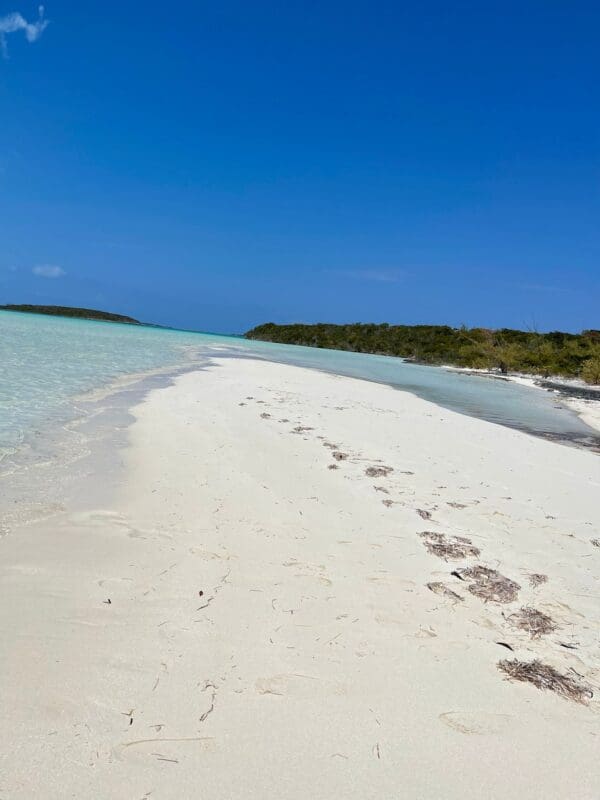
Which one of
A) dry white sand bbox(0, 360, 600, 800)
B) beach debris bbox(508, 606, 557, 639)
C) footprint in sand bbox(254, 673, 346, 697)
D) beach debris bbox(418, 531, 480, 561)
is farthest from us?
beach debris bbox(418, 531, 480, 561)

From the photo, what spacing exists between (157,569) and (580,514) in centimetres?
393

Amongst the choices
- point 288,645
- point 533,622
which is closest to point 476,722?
point 288,645

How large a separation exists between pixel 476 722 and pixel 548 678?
53cm

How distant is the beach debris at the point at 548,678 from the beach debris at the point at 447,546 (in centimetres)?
113

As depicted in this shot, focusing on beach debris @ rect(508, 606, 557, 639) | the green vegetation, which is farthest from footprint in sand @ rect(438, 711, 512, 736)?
the green vegetation

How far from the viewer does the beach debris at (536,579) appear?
3.13 meters

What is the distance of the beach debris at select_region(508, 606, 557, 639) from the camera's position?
262 centimetres

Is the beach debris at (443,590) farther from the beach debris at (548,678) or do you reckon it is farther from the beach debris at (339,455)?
the beach debris at (339,455)

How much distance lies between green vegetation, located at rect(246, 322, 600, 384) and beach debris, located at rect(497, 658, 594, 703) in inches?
1253

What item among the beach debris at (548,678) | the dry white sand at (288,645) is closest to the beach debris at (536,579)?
the dry white sand at (288,645)

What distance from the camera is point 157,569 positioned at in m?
2.95

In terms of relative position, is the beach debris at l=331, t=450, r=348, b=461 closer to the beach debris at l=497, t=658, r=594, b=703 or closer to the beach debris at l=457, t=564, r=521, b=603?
the beach debris at l=457, t=564, r=521, b=603

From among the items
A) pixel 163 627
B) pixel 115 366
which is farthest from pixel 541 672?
pixel 115 366

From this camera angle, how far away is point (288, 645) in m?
2.31
